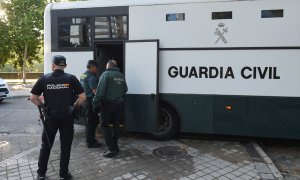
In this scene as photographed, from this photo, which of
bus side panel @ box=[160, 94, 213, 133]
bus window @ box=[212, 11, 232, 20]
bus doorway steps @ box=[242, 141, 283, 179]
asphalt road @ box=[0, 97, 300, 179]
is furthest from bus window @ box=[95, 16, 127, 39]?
bus doorway steps @ box=[242, 141, 283, 179]

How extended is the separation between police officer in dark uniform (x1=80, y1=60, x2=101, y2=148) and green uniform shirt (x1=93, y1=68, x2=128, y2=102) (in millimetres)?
551

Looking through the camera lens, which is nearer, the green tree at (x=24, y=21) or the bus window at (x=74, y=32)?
the bus window at (x=74, y=32)

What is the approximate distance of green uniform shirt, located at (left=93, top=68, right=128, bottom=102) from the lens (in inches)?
238

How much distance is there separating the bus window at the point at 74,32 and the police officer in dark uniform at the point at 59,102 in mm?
2692

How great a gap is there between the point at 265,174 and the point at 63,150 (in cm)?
322

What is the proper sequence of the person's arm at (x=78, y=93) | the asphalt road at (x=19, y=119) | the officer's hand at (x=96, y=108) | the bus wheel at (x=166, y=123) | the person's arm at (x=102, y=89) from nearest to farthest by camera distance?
the person's arm at (x=78, y=93), the person's arm at (x=102, y=89), the officer's hand at (x=96, y=108), the bus wheel at (x=166, y=123), the asphalt road at (x=19, y=119)

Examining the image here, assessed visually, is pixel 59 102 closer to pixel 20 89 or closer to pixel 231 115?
pixel 231 115

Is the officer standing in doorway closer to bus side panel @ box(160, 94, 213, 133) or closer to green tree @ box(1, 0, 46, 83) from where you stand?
bus side panel @ box(160, 94, 213, 133)

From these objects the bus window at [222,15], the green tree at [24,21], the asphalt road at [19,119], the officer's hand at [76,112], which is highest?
the green tree at [24,21]

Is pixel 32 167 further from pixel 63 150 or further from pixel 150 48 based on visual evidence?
pixel 150 48

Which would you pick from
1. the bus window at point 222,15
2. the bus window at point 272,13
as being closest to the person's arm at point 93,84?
the bus window at point 222,15

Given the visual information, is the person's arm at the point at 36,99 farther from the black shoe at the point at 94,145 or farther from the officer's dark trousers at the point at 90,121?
the black shoe at the point at 94,145

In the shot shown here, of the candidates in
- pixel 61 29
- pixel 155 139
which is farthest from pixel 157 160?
pixel 61 29

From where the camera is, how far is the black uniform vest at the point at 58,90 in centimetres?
479
